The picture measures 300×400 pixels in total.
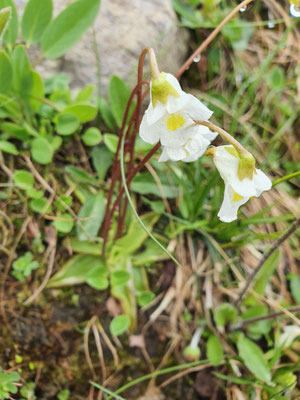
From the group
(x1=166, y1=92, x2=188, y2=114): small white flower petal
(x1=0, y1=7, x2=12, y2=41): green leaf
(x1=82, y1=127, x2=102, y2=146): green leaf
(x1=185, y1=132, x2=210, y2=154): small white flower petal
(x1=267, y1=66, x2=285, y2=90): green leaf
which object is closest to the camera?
(x1=166, y1=92, x2=188, y2=114): small white flower petal

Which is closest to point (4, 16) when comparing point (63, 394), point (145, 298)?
point (145, 298)

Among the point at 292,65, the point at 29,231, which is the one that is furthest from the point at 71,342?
the point at 292,65

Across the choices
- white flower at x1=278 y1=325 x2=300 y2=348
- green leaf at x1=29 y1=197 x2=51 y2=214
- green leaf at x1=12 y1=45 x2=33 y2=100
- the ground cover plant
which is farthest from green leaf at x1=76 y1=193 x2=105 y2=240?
white flower at x1=278 y1=325 x2=300 y2=348

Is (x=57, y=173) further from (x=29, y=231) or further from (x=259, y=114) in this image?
(x=259, y=114)

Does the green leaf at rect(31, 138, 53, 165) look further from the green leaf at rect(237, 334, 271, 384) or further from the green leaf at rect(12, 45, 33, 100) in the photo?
the green leaf at rect(237, 334, 271, 384)

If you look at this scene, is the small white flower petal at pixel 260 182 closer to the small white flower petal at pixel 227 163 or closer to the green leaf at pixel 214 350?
the small white flower petal at pixel 227 163

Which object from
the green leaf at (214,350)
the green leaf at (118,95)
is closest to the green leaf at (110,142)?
the green leaf at (118,95)
